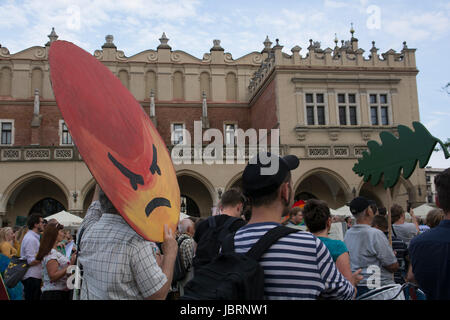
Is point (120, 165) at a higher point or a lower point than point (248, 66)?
lower

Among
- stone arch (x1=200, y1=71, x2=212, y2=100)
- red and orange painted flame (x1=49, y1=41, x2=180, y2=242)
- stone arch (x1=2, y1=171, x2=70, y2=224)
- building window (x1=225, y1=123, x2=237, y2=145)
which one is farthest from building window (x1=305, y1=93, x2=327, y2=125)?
red and orange painted flame (x1=49, y1=41, x2=180, y2=242)

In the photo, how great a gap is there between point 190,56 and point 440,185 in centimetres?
2343

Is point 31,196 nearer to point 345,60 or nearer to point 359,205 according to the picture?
point 345,60

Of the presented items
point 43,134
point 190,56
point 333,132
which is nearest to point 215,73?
point 190,56

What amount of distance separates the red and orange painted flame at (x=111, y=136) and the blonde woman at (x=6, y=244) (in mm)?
4364

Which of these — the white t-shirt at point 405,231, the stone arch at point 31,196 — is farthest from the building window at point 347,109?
the white t-shirt at point 405,231

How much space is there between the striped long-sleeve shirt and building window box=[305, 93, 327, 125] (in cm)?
1895

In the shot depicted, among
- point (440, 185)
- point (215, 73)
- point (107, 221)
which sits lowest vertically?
point (107, 221)

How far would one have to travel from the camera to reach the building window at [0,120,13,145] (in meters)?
22.6

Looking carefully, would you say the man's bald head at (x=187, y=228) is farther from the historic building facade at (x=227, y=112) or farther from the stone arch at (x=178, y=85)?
the stone arch at (x=178, y=85)

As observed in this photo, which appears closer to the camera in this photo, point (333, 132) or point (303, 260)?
point (303, 260)

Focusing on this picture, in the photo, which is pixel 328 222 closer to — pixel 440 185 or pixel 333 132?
pixel 440 185

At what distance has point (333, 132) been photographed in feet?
65.4

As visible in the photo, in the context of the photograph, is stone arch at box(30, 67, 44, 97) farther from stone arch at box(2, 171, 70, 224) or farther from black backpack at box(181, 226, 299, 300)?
black backpack at box(181, 226, 299, 300)
